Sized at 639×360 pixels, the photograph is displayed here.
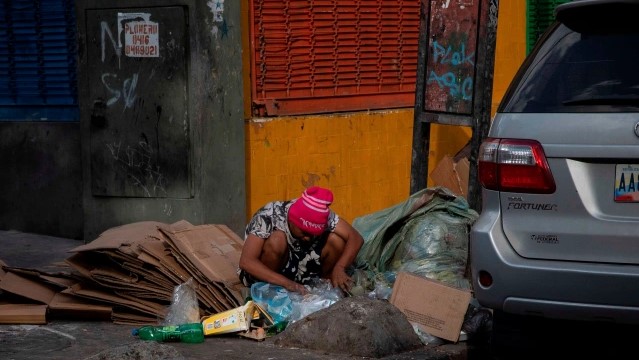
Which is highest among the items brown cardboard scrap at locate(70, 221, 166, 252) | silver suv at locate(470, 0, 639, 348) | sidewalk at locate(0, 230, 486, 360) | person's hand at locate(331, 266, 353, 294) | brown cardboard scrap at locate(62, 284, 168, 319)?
silver suv at locate(470, 0, 639, 348)

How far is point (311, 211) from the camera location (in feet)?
22.0

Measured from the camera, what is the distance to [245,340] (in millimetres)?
6410

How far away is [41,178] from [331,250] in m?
3.39

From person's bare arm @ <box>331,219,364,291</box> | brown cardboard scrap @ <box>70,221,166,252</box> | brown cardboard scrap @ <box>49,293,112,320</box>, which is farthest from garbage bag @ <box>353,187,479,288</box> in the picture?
brown cardboard scrap @ <box>49,293,112,320</box>

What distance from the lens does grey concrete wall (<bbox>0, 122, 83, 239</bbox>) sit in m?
9.21

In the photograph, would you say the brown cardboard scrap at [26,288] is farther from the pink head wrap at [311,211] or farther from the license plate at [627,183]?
the license plate at [627,183]

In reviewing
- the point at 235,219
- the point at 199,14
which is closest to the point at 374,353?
the point at 235,219

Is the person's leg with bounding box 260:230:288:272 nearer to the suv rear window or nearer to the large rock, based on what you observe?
the large rock

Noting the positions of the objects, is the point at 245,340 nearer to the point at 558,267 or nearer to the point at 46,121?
the point at 558,267

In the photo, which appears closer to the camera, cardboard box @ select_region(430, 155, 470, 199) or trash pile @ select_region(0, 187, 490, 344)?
trash pile @ select_region(0, 187, 490, 344)

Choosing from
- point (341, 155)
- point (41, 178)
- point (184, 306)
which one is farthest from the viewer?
point (341, 155)

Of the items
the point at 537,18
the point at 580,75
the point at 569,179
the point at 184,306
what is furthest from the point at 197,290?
the point at 537,18

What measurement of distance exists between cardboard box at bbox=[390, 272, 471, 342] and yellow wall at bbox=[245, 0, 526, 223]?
243 centimetres

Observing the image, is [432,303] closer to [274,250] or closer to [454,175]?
[274,250]
